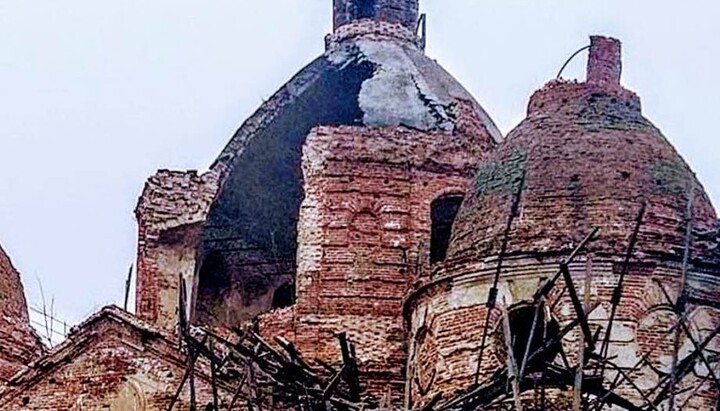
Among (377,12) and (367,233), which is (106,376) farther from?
(377,12)

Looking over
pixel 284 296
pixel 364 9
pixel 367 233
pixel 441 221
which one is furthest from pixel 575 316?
pixel 364 9

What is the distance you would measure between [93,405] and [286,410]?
297cm

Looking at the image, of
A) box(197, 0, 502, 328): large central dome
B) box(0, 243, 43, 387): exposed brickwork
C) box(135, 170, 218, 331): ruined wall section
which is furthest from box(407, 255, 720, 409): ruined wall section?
box(135, 170, 218, 331): ruined wall section

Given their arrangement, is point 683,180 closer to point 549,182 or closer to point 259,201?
point 549,182

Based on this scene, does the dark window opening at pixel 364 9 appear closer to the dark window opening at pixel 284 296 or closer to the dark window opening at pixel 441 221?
the dark window opening at pixel 284 296

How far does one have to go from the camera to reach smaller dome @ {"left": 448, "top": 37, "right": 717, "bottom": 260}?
20.7 metres

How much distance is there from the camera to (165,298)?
25.8 m

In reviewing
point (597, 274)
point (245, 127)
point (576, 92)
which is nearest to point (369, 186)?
point (245, 127)

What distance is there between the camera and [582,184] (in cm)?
2108

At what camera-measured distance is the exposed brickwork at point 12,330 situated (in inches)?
947

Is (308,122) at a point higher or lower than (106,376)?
higher

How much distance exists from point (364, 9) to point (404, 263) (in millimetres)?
5526

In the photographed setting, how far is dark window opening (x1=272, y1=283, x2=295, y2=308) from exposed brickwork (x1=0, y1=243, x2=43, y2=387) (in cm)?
435

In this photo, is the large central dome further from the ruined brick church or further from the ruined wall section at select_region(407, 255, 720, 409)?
the ruined wall section at select_region(407, 255, 720, 409)
